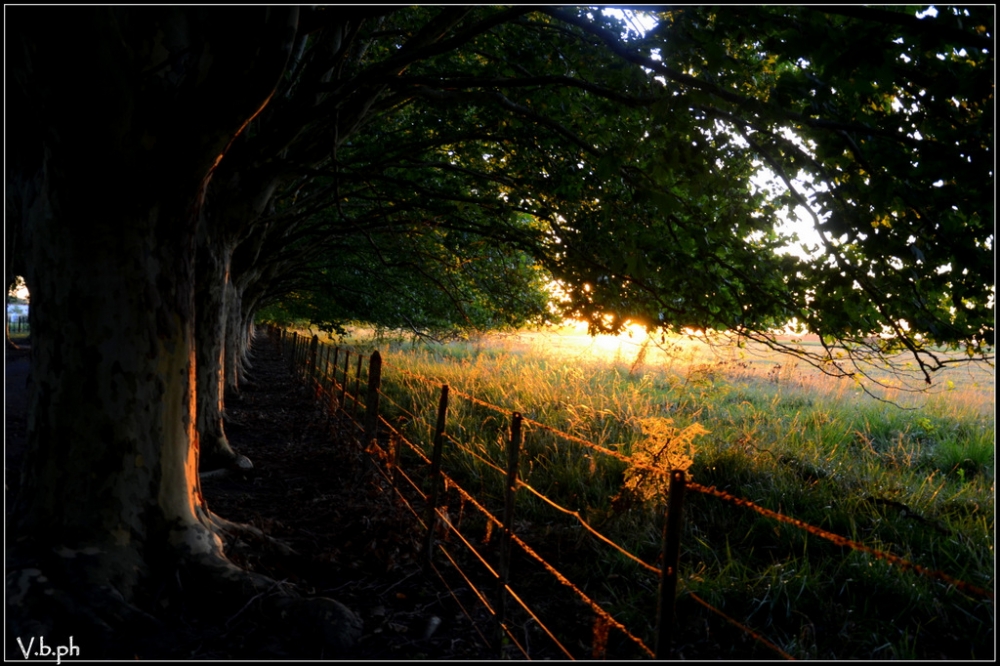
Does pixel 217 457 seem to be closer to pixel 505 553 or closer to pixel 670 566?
pixel 505 553

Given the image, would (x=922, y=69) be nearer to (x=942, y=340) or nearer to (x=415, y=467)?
(x=942, y=340)

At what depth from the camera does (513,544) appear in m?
5.86

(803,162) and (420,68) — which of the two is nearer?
(803,162)

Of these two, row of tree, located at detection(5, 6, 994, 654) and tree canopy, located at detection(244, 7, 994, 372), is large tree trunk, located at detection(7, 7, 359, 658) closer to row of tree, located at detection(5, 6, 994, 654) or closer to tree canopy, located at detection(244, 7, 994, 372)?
row of tree, located at detection(5, 6, 994, 654)

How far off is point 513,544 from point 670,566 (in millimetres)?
3638

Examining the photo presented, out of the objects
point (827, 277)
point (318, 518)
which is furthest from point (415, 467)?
point (827, 277)

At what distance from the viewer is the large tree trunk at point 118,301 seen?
3.31m

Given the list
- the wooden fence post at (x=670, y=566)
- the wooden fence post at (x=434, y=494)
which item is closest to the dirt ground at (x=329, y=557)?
the wooden fence post at (x=434, y=494)

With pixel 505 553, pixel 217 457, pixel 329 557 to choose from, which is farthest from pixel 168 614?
pixel 217 457

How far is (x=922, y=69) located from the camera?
396 cm

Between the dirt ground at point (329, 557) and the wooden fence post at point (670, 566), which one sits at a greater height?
the wooden fence post at point (670, 566)

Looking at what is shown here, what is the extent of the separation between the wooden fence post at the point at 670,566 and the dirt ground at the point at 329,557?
192 centimetres

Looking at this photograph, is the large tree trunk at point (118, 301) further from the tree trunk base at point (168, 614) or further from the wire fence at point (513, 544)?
the wire fence at point (513, 544)

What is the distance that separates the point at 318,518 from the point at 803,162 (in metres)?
5.46
